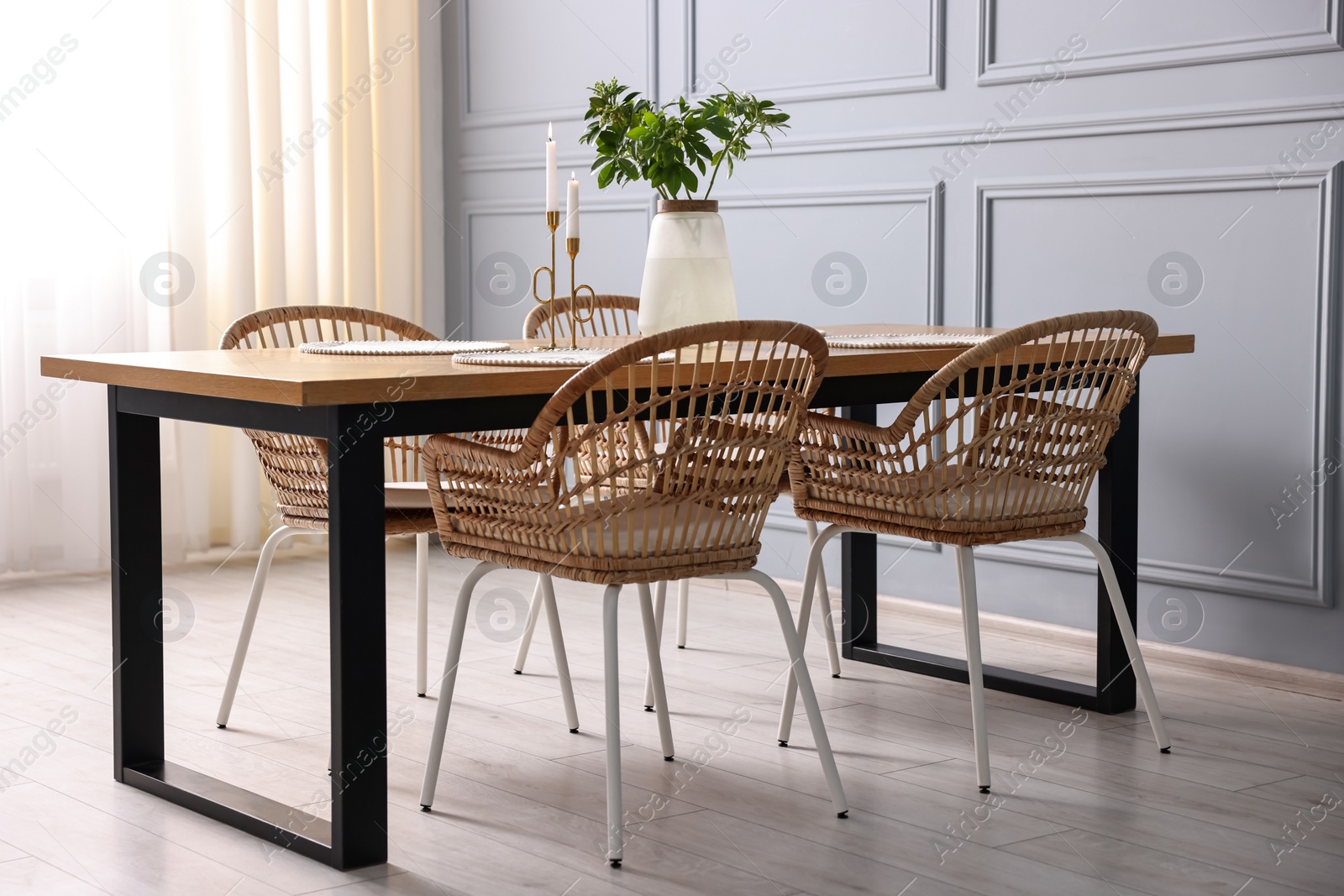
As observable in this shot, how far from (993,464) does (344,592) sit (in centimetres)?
101

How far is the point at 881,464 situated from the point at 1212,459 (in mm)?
1045

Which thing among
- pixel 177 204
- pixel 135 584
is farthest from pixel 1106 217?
pixel 177 204

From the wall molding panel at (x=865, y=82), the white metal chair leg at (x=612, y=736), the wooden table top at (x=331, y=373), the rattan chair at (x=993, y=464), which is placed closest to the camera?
A: the wooden table top at (x=331, y=373)

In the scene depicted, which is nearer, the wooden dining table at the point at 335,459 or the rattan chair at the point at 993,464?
the wooden dining table at the point at 335,459

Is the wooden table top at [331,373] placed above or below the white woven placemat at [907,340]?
below

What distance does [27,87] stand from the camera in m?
3.96

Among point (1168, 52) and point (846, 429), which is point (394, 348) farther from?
point (1168, 52)

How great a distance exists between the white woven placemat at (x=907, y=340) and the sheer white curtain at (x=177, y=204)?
227 centimetres

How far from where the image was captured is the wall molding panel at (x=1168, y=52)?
281 centimetres

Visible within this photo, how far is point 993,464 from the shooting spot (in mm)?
2281

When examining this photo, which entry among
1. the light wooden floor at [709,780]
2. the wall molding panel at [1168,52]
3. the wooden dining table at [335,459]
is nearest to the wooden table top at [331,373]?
the wooden dining table at [335,459]

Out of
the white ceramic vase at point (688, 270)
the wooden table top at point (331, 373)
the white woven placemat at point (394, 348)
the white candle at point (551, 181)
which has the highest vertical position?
the white candle at point (551, 181)

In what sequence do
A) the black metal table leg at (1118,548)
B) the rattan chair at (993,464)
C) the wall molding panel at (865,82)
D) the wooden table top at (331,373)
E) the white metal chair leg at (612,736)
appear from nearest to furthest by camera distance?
the wooden table top at (331,373), the white metal chair leg at (612,736), the rattan chair at (993,464), the black metal table leg at (1118,548), the wall molding panel at (865,82)

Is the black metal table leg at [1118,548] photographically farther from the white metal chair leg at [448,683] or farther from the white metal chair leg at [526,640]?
the white metal chair leg at [448,683]
